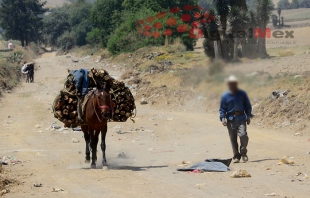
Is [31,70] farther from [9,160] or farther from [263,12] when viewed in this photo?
[9,160]

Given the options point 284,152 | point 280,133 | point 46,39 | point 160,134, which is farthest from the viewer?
point 46,39

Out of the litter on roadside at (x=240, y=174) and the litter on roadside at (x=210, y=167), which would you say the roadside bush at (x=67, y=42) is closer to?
the litter on roadside at (x=210, y=167)

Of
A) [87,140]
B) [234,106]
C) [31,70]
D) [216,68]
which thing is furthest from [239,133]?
[31,70]

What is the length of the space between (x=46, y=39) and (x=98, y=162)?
92661mm

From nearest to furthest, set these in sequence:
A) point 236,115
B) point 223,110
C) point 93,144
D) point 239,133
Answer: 1. point 223,110
2. point 236,115
3. point 239,133
4. point 93,144

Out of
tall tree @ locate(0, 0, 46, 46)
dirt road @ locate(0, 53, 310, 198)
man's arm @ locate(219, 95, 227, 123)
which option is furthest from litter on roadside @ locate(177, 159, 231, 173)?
tall tree @ locate(0, 0, 46, 46)

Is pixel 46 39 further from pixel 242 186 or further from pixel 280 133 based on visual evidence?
pixel 242 186

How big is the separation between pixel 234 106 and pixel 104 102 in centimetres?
268

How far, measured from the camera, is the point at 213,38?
97.5 ft

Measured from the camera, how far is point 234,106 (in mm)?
12141

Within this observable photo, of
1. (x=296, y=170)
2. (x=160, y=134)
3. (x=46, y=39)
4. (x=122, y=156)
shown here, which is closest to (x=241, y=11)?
(x=160, y=134)

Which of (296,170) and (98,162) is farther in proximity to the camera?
(98,162)

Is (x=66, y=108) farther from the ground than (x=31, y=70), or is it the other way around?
(x=66, y=108)

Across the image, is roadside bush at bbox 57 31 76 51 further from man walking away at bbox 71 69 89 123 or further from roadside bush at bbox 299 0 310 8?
man walking away at bbox 71 69 89 123
